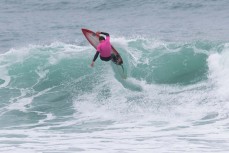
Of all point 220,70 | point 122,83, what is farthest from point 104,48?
point 220,70

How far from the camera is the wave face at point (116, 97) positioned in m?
14.1

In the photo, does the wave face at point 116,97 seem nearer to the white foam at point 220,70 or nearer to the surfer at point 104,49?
the white foam at point 220,70

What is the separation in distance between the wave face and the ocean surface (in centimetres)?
3

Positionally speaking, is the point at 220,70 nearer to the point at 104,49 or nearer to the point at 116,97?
the point at 116,97

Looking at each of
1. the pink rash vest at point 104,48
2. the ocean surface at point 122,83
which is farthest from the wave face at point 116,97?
the pink rash vest at point 104,48

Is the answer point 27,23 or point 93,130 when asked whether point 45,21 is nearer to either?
point 27,23

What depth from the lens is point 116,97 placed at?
59.2 ft

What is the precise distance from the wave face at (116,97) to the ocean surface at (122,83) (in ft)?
0.09

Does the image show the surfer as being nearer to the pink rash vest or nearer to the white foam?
the pink rash vest

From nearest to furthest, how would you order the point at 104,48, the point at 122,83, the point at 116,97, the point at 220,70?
the point at 104,48 < the point at 116,97 < the point at 122,83 < the point at 220,70

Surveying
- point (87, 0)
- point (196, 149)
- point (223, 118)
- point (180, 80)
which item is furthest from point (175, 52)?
point (87, 0)

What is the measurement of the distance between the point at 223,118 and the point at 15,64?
862 centimetres

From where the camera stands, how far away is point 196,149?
12703 millimetres

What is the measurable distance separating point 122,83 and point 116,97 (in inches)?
37.6
